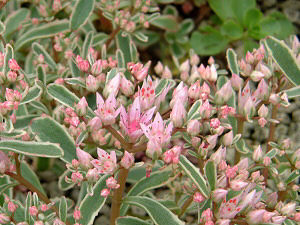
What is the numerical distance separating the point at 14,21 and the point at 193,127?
113 centimetres

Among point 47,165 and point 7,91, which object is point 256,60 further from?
point 47,165

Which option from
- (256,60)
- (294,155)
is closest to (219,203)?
(294,155)

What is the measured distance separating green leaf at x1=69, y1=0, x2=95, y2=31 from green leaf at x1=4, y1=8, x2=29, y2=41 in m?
0.32

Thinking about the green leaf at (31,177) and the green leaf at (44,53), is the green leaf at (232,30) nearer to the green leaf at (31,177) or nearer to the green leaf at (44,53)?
the green leaf at (44,53)

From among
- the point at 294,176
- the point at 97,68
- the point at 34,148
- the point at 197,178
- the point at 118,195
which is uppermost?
the point at 97,68

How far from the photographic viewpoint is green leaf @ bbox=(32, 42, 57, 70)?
5.79 ft

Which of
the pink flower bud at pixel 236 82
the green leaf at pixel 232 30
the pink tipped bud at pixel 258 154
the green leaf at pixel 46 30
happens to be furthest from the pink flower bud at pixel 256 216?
the green leaf at pixel 232 30

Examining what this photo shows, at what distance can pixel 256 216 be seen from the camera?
116cm

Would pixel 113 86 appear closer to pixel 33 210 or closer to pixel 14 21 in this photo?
pixel 33 210

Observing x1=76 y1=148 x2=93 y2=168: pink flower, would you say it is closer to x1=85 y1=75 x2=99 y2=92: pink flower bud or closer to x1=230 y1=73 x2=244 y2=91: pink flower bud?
x1=85 y1=75 x2=99 y2=92: pink flower bud

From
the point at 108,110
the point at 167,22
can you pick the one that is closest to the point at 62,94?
the point at 108,110

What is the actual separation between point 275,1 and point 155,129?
1859mm

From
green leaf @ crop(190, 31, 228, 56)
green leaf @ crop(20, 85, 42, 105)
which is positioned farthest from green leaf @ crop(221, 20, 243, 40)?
green leaf @ crop(20, 85, 42, 105)

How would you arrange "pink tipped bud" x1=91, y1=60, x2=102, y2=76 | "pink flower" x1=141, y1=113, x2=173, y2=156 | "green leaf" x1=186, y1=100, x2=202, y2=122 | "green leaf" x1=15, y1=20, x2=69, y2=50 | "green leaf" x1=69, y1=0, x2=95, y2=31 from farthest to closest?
1. "green leaf" x1=15, y1=20, x2=69, y2=50
2. "green leaf" x1=69, y1=0, x2=95, y2=31
3. "pink tipped bud" x1=91, y1=60, x2=102, y2=76
4. "green leaf" x1=186, y1=100, x2=202, y2=122
5. "pink flower" x1=141, y1=113, x2=173, y2=156
